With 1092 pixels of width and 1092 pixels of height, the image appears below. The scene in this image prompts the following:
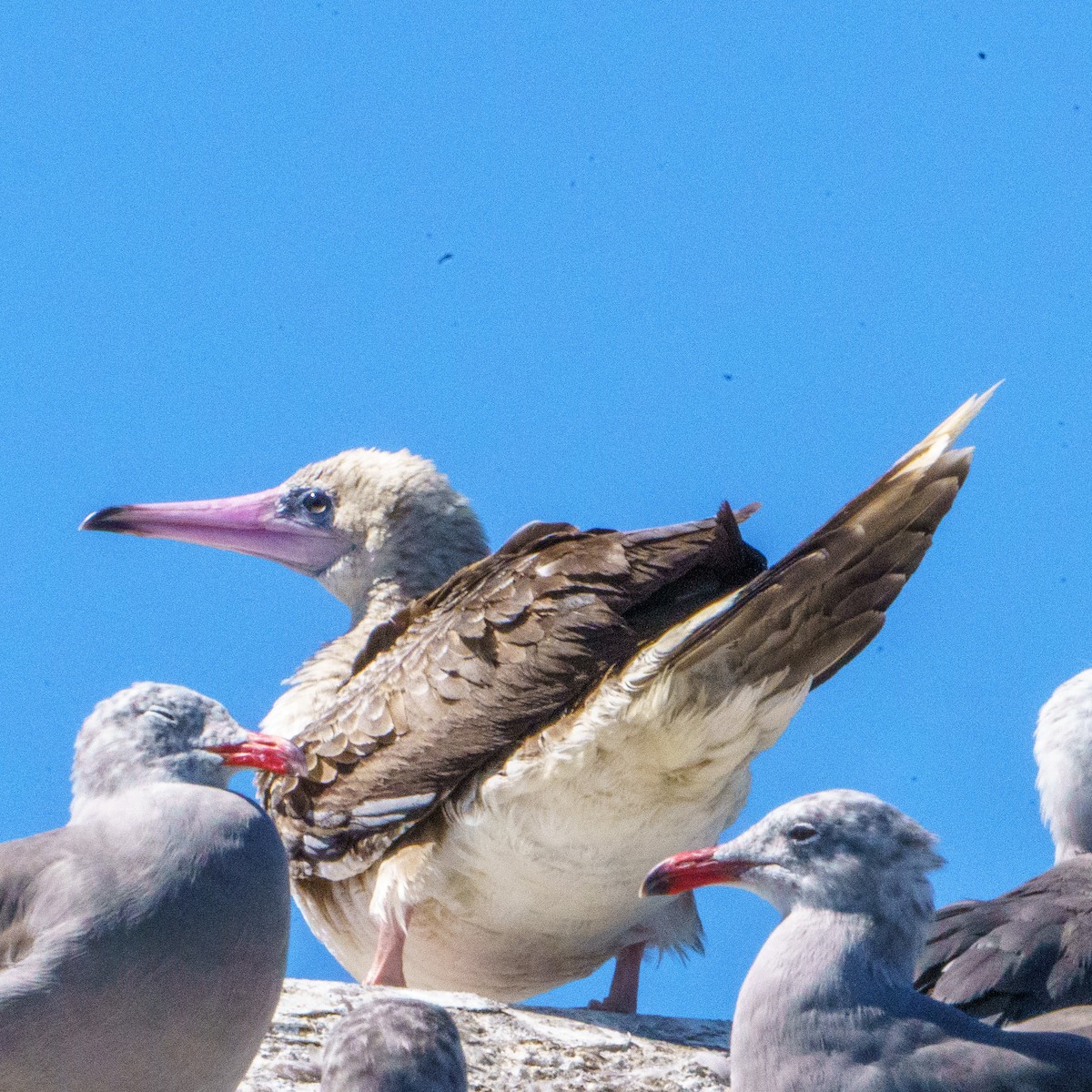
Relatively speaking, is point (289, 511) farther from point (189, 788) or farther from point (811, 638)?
point (189, 788)

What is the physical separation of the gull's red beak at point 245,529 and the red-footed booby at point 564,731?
1.25 m

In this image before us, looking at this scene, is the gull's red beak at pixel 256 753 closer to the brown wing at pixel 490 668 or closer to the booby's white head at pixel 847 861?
the booby's white head at pixel 847 861

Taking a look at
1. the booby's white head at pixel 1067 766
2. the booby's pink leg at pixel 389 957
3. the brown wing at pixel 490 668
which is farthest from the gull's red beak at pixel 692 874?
the booby's white head at pixel 1067 766

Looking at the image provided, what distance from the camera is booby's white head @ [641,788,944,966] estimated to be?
3826 mm

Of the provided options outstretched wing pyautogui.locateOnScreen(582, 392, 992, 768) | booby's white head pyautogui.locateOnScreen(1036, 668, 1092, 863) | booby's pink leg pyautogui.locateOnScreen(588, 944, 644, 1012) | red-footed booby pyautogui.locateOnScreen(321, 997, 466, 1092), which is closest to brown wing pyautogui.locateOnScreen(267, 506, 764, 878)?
outstretched wing pyautogui.locateOnScreen(582, 392, 992, 768)

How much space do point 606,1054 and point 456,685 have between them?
136 centimetres

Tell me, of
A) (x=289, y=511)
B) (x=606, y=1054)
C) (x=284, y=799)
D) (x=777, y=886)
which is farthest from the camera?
(x=289, y=511)

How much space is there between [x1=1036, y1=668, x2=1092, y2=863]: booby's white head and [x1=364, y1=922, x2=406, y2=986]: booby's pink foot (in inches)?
91.3

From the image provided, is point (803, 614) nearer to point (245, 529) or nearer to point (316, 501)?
point (316, 501)

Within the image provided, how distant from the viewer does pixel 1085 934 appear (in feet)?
15.8

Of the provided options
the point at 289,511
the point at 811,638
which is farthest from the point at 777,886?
the point at 289,511

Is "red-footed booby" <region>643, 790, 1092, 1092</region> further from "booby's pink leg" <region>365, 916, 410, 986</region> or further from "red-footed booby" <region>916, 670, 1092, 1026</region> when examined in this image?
"booby's pink leg" <region>365, 916, 410, 986</region>

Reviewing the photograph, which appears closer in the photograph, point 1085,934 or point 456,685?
point 1085,934

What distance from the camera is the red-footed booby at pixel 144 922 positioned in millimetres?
3820
